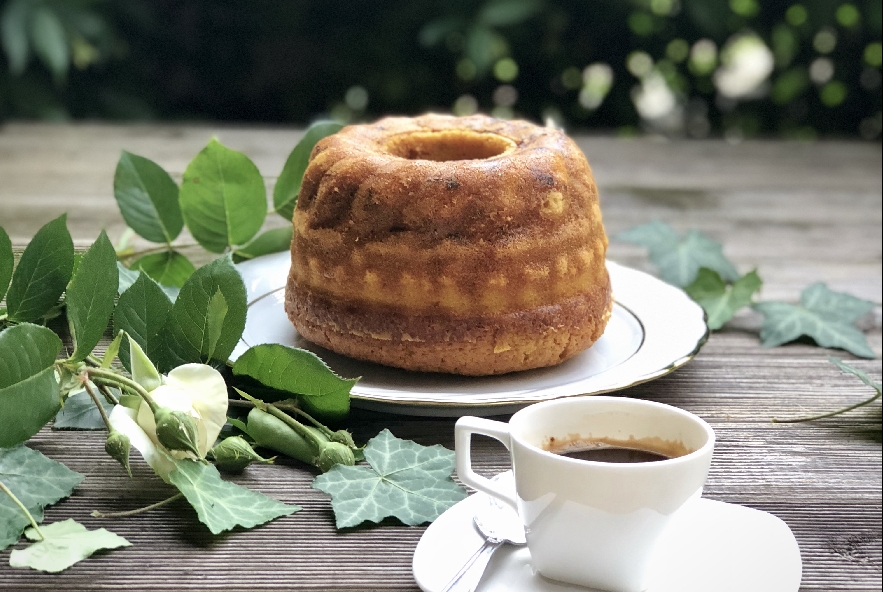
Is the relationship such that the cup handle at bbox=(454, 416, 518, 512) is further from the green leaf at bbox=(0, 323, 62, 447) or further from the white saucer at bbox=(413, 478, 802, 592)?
the green leaf at bbox=(0, 323, 62, 447)

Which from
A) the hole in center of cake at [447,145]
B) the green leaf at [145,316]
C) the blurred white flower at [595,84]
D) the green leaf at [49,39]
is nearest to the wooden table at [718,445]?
the green leaf at [145,316]

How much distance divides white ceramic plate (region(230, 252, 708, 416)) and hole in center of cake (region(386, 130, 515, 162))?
10.1 inches

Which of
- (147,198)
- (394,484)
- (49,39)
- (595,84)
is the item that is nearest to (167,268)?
(147,198)

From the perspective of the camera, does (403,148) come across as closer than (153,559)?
No

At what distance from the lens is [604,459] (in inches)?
29.7

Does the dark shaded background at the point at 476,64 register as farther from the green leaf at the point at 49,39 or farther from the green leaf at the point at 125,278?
the green leaf at the point at 125,278

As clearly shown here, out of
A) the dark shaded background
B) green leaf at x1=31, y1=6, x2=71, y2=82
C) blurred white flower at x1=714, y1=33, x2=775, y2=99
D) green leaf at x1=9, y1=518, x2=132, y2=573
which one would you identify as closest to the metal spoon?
green leaf at x1=9, y1=518, x2=132, y2=573

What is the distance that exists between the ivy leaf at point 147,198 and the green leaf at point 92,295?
47 centimetres

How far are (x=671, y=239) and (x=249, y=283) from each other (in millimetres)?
704

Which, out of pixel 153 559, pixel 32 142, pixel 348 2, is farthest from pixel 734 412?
pixel 348 2

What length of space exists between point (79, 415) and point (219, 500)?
0.25m

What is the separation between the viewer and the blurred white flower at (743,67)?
3.15 metres

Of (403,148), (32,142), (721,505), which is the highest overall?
(403,148)

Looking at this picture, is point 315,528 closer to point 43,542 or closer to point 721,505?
point 43,542
